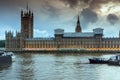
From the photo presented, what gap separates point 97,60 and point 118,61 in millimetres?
6843

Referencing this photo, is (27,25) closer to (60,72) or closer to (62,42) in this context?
(62,42)

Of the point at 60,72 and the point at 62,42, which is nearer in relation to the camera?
the point at 60,72

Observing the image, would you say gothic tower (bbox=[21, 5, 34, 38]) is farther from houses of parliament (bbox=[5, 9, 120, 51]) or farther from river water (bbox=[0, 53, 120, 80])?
river water (bbox=[0, 53, 120, 80])

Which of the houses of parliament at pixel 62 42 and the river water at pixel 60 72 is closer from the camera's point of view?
the river water at pixel 60 72

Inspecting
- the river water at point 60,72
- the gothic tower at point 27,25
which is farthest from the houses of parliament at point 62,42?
the river water at point 60,72

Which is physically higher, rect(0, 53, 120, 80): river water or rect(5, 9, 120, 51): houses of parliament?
rect(5, 9, 120, 51): houses of parliament

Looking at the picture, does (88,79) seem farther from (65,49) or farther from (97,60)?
(65,49)

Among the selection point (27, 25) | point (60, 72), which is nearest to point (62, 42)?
point (27, 25)

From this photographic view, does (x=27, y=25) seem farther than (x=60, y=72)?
Yes

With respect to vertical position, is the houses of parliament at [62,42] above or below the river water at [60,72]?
above

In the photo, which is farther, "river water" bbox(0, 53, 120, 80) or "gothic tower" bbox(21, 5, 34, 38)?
"gothic tower" bbox(21, 5, 34, 38)

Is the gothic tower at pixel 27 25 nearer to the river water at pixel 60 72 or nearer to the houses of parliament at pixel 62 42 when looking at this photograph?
the houses of parliament at pixel 62 42

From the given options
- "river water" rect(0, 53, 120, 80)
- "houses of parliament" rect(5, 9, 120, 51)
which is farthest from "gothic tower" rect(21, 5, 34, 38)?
"river water" rect(0, 53, 120, 80)

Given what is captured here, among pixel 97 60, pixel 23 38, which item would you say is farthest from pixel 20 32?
pixel 97 60
